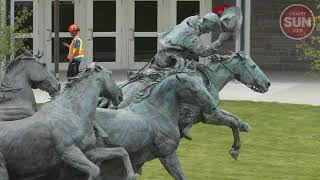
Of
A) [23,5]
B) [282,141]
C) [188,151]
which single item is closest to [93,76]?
[188,151]

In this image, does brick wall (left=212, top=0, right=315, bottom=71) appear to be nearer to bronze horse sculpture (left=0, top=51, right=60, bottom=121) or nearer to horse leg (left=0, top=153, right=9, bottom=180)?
bronze horse sculpture (left=0, top=51, right=60, bottom=121)

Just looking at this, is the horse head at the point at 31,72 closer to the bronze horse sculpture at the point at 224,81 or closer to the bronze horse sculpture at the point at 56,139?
the bronze horse sculpture at the point at 56,139

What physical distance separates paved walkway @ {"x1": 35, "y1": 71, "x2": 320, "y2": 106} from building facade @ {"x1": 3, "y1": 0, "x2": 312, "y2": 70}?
1287mm

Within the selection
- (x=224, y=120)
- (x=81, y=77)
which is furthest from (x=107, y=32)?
(x=81, y=77)

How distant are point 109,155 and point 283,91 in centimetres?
1743

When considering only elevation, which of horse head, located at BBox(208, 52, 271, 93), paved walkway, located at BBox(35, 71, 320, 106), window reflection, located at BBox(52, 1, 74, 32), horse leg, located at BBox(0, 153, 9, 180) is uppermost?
window reflection, located at BBox(52, 1, 74, 32)

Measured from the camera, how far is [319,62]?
17.7m

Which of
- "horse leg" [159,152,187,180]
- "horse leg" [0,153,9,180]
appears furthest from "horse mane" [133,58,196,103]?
"horse leg" [0,153,9,180]

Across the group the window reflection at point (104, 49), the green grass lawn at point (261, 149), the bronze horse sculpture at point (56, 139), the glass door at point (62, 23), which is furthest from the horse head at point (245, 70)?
the window reflection at point (104, 49)

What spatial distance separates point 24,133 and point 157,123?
183 cm

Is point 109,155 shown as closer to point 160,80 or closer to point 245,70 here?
point 160,80

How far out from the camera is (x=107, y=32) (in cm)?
3077

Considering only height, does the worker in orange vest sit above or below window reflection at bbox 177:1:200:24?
→ below

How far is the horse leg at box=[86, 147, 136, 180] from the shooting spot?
7943 mm
